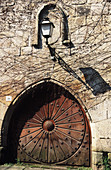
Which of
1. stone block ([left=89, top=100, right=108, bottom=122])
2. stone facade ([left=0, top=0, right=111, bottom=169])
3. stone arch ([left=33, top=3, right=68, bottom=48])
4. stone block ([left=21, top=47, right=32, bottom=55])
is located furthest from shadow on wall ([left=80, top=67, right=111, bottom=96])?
stone block ([left=21, top=47, right=32, bottom=55])

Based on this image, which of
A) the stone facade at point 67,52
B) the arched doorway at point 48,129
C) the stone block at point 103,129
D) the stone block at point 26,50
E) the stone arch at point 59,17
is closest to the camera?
the stone block at point 103,129

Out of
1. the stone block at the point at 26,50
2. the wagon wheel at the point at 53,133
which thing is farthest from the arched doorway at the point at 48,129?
the stone block at the point at 26,50

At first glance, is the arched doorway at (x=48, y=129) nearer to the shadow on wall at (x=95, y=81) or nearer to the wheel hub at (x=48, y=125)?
the wheel hub at (x=48, y=125)

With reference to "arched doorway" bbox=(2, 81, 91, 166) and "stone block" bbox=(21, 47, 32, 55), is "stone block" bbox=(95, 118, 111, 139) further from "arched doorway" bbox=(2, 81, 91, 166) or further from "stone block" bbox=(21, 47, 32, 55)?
"stone block" bbox=(21, 47, 32, 55)

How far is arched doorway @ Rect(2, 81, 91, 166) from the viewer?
13.3 feet

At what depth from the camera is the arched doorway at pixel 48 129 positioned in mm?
4062

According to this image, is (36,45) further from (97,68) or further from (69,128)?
(69,128)

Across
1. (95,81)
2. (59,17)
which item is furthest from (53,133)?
(59,17)

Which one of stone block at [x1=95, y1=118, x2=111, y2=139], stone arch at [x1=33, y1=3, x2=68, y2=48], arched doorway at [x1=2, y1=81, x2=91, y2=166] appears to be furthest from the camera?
stone arch at [x1=33, y1=3, x2=68, y2=48]

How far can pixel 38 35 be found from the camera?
4.29m

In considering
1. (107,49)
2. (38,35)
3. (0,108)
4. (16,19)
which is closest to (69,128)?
(0,108)

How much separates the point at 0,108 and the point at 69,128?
1.51m

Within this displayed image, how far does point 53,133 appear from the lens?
13.8ft

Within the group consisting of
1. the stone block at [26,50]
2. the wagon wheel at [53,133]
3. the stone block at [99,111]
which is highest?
the stone block at [26,50]
